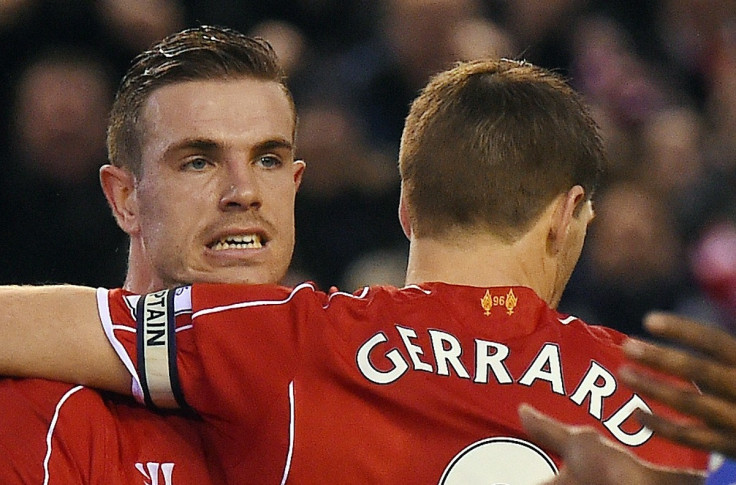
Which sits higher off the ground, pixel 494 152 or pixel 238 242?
pixel 494 152

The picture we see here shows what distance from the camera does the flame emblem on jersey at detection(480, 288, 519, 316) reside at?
2635 mm

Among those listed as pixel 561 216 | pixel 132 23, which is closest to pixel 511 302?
pixel 561 216

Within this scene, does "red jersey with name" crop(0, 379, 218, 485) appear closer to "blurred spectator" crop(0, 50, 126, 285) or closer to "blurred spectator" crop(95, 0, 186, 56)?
"blurred spectator" crop(0, 50, 126, 285)

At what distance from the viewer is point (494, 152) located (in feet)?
9.08

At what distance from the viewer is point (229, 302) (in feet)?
8.47

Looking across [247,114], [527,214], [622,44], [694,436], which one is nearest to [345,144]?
[622,44]

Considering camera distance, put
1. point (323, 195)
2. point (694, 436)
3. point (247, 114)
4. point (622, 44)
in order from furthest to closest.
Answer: point (622, 44) → point (323, 195) → point (247, 114) → point (694, 436)

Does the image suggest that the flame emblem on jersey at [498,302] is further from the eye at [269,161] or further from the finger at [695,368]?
the finger at [695,368]

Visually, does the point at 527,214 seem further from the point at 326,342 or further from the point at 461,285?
the point at 326,342

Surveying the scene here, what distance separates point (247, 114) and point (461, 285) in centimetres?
72

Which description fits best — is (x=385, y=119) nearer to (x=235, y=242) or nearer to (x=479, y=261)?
(x=235, y=242)

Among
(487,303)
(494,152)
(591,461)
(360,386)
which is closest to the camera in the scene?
(591,461)

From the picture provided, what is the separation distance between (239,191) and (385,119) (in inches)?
114

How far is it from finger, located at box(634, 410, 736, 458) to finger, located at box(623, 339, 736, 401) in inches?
1.9
